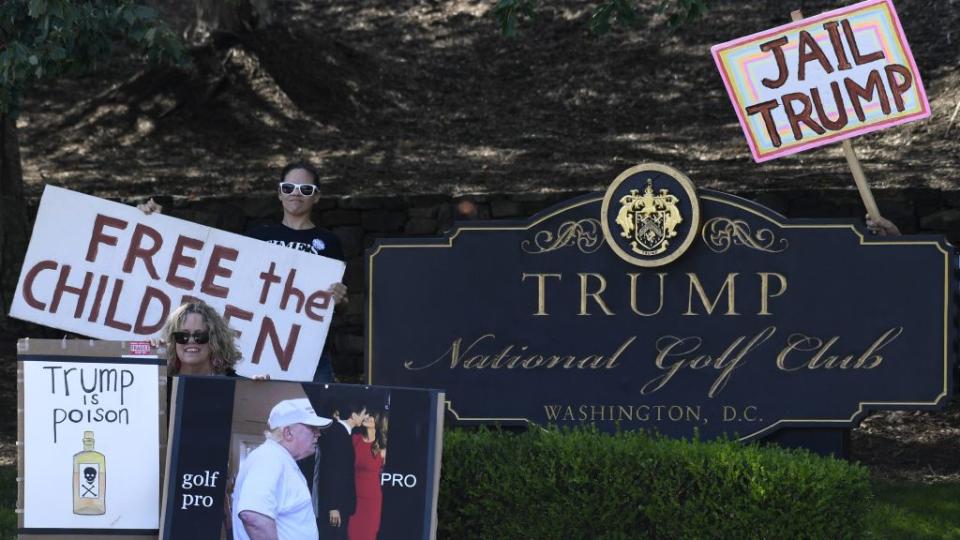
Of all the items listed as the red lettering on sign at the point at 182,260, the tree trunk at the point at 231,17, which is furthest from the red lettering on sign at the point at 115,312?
the tree trunk at the point at 231,17

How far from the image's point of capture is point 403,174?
11219mm

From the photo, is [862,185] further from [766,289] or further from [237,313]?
[237,313]

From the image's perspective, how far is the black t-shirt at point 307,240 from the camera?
6.33 m

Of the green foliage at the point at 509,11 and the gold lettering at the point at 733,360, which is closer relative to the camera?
the gold lettering at the point at 733,360

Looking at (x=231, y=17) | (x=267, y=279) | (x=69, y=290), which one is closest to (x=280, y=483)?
(x=267, y=279)

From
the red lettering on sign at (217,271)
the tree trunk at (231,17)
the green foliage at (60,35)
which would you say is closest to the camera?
the red lettering on sign at (217,271)

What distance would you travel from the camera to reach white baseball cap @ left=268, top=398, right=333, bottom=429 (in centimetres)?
480

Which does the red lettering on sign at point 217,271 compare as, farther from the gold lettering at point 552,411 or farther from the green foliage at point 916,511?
the green foliage at point 916,511

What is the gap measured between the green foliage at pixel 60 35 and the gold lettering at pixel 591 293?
3042 mm

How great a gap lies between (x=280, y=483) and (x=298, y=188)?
5.62 ft

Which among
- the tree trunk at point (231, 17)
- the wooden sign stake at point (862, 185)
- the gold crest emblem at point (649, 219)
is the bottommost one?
the gold crest emblem at point (649, 219)

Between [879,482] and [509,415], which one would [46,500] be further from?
[879,482]

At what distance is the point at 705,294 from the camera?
19.5 feet

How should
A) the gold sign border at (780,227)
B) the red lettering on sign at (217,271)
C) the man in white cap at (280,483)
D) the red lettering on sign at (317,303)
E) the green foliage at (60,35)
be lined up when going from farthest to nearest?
the green foliage at (60,35) → the red lettering on sign at (217,271) → the red lettering on sign at (317,303) → the gold sign border at (780,227) → the man in white cap at (280,483)
